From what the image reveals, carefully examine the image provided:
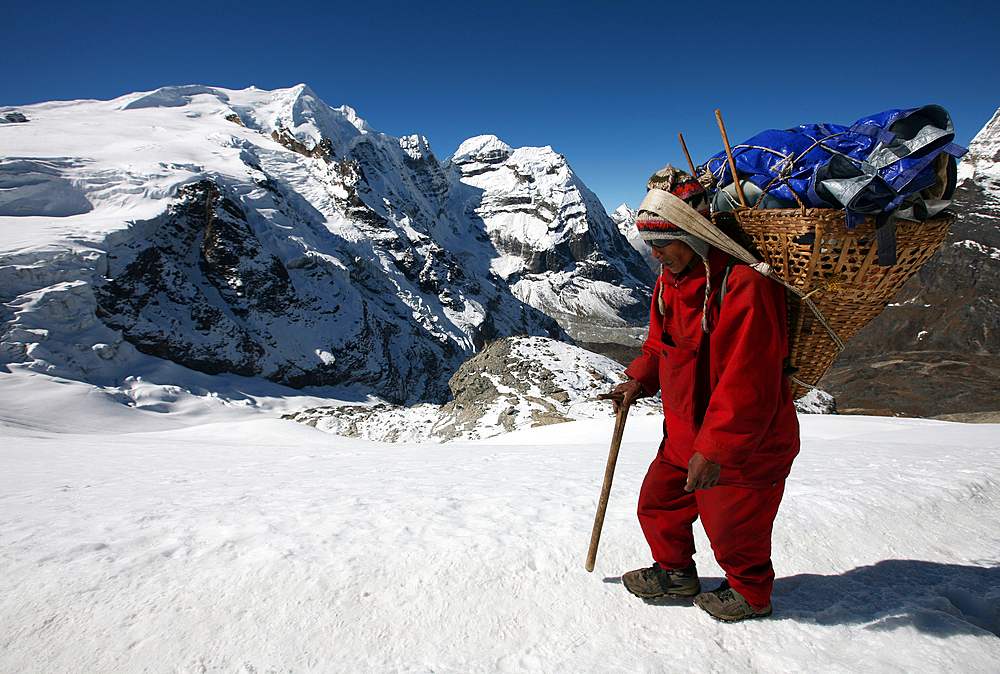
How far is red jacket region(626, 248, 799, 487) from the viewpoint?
4.87 ft

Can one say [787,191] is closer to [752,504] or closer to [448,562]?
[752,504]

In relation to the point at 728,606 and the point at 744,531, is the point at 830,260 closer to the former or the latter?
the point at 744,531

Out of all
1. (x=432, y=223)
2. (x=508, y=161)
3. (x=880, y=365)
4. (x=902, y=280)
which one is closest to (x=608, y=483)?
(x=902, y=280)

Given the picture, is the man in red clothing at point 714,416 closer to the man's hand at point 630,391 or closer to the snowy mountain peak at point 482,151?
the man's hand at point 630,391

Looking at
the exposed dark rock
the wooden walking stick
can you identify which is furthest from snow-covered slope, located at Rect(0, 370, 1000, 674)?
the exposed dark rock

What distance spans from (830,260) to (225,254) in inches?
1189

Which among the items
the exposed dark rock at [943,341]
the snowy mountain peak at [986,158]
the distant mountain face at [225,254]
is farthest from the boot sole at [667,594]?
the snowy mountain peak at [986,158]

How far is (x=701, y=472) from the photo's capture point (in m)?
1.52

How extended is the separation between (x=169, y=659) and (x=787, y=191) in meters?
2.35

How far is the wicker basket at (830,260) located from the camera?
55.2 inches

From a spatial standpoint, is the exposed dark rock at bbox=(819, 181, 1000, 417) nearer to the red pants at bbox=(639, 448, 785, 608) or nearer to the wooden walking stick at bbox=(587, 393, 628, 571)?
the red pants at bbox=(639, 448, 785, 608)

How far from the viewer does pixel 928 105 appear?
4.56ft

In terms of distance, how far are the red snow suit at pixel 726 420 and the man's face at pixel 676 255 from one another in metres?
0.05

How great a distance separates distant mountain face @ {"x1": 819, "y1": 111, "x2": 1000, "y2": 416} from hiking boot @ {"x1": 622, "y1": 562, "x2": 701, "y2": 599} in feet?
123
